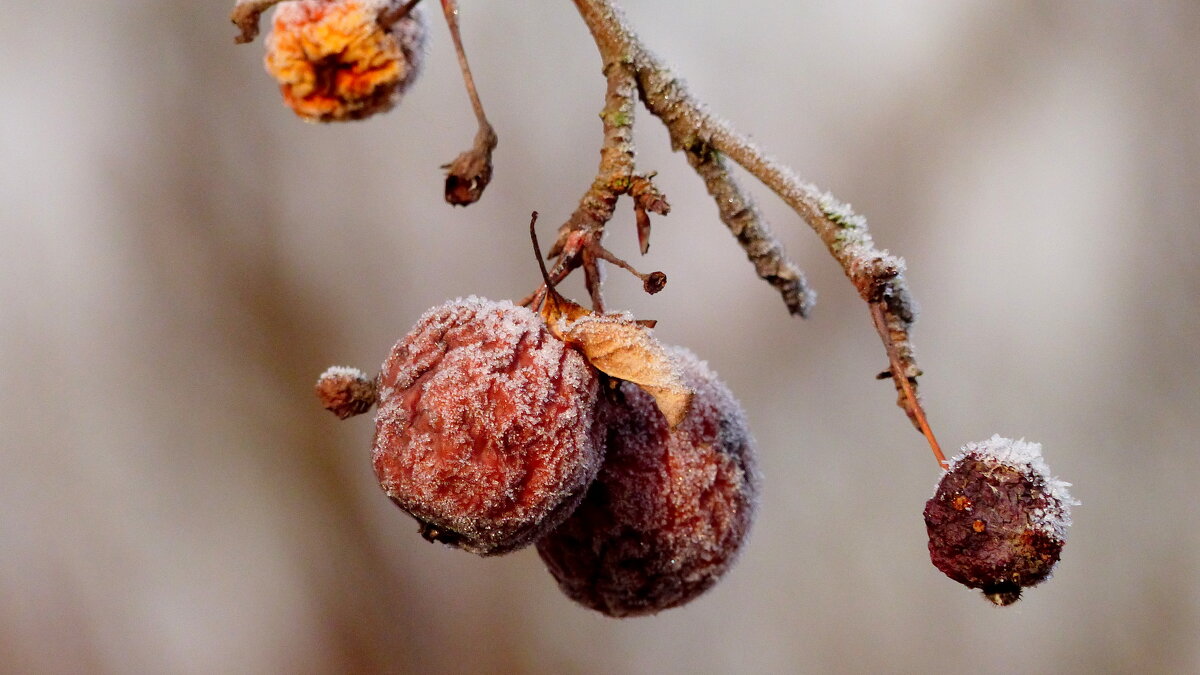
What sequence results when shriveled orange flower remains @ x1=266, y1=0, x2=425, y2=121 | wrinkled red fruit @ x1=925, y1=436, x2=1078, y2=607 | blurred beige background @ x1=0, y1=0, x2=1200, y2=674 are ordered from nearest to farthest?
wrinkled red fruit @ x1=925, y1=436, x2=1078, y2=607 → shriveled orange flower remains @ x1=266, y1=0, x2=425, y2=121 → blurred beige background @ x1=0, y1=0, x2=1200, y2=674

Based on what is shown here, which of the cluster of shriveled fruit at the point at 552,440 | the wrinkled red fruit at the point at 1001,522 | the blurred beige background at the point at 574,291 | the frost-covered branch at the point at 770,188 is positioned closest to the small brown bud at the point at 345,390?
the cluster of shriveled fruit at the point at 552,440

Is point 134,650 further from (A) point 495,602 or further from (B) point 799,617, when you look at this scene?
(B) point 799,617

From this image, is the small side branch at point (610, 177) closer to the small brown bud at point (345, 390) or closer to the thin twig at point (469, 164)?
the thin twig at point (469, 164)

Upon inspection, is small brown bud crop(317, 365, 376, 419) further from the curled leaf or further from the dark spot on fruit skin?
the dark spot on fruit skin

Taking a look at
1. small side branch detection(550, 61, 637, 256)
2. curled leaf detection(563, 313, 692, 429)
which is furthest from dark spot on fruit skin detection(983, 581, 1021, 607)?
small side branch detection(550, 61, 637, 256)

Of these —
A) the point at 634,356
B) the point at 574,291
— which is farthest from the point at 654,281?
the point at 574,291

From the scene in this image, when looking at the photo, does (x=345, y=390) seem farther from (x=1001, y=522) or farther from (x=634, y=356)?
(x=1001, y=522)
